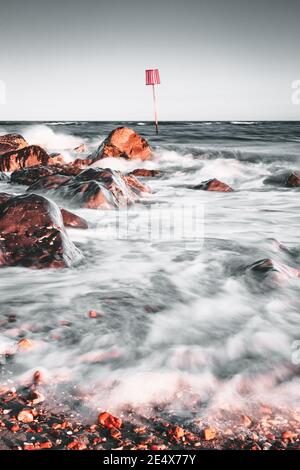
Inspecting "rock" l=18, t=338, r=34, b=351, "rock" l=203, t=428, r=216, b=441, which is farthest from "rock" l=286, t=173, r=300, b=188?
"rock" l=203, t=428, r=216, b=441

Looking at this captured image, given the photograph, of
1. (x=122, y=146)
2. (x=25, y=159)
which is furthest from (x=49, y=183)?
(x=122, y=146)

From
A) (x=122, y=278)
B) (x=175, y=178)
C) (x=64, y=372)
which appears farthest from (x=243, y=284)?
(x=175, y=178)

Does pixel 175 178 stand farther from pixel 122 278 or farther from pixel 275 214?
pixel 122 278

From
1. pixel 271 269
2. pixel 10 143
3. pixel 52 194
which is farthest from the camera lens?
pixel 10 143

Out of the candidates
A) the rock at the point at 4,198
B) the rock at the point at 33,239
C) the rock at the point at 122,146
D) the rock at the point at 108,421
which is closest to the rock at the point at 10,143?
the rock at the point at 122,146

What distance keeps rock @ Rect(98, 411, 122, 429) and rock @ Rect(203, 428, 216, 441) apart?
38 centimetres

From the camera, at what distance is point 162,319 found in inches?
117

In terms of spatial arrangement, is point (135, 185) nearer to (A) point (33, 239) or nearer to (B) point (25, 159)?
(B) point (25, 159)

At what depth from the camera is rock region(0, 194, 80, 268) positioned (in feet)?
12.9

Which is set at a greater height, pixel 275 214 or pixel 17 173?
pixel 17 173

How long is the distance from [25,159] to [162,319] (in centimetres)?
997

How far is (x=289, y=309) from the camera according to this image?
3.19 metres

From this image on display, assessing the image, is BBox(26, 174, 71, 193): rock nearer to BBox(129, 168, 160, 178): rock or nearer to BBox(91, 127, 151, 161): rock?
BBox(129, 168, 160, 178): rock

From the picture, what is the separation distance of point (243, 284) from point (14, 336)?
A: 6.92ft
